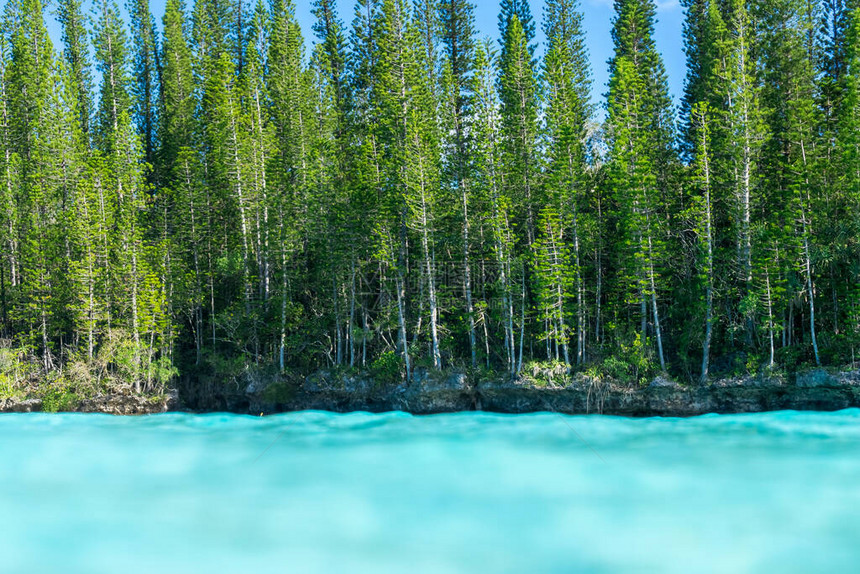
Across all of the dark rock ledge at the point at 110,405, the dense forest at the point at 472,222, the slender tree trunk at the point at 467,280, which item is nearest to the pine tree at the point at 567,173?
the dense forest at the point at 472,222

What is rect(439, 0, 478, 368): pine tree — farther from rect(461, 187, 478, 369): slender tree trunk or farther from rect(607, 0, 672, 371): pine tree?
rect(607, 0, 672, 371): pine tree

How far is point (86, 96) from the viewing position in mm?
41031

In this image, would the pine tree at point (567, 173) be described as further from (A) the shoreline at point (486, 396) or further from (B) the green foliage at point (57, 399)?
(B) the green foliage at point (57, 399)

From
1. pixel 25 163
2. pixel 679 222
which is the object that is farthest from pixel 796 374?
pixel 25 163

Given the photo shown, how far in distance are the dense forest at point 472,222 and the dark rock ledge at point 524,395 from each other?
123 centimetres

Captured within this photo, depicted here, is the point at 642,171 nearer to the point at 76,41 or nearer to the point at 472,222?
the point at 472,222

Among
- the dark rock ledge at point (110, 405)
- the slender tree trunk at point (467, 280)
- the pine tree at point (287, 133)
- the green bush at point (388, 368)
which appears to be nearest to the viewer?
the dark rock ledge at point (110, 405)

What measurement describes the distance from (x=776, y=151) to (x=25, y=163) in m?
39.8

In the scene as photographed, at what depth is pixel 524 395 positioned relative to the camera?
21219mm

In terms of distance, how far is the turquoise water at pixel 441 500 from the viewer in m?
8.23

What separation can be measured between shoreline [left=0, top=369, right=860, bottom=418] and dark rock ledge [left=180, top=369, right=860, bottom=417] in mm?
30

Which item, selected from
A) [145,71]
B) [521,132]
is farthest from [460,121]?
[145,71]

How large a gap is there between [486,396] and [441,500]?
11.5 m

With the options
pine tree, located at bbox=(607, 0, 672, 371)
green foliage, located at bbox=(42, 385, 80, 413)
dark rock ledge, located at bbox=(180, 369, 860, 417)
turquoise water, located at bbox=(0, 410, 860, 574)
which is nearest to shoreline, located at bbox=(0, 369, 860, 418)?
dark rock ledge, located at bbox=(180, 369, 860, 417)
